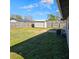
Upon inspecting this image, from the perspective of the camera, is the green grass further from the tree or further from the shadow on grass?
the tree

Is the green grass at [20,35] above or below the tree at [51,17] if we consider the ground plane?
below

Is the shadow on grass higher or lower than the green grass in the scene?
lower

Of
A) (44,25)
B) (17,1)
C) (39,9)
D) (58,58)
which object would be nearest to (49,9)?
(39,9)

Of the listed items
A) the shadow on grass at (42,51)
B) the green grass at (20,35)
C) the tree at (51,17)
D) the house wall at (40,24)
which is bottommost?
the shadow on grass at (42,51)

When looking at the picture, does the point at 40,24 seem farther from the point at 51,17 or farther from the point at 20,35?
the point at 20,35

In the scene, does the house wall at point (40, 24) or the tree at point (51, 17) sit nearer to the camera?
the house wall at point (40, 24)

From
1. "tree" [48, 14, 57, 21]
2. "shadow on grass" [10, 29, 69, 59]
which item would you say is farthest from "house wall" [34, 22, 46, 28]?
"shadow on grass" [10, 29, 69, 59]

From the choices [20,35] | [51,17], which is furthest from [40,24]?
[20,35]

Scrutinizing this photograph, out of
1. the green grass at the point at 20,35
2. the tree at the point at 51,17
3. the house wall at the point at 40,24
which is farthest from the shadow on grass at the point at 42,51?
the tree at the point at 51,17

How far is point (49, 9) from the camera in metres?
44.2

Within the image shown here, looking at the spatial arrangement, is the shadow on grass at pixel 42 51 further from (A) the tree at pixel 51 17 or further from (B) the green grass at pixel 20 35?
(A) the tree at pixel 51 17
